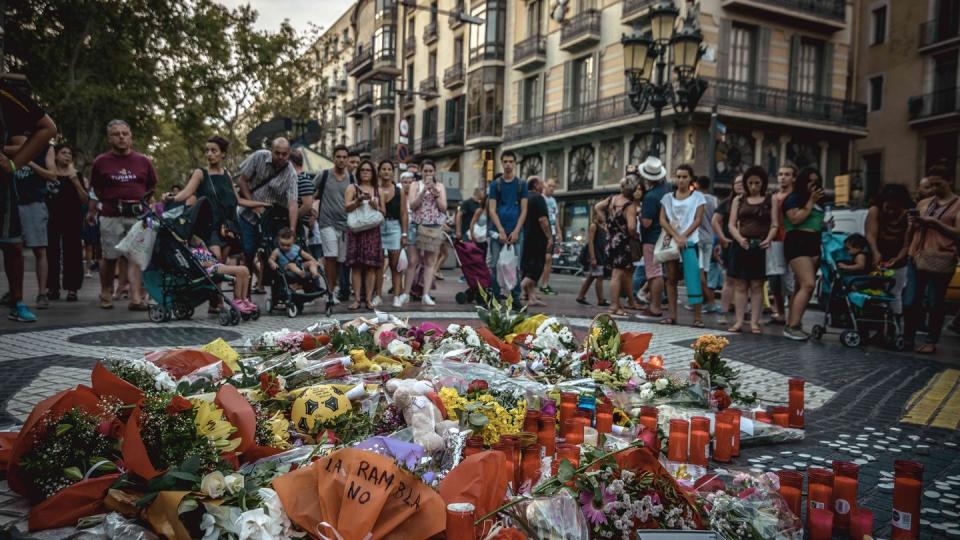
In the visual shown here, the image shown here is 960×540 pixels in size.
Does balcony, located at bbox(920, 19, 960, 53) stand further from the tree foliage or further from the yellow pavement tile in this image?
the yellow pavement tile

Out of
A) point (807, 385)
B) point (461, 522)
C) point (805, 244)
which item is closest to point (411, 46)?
point (805, 244)

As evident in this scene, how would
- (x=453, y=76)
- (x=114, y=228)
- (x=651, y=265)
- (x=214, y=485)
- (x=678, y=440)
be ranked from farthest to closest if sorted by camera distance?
(x=453, y=76)
(x=651, y=265)
(x=114, y=228)
(x=678, y=440)
(x=214, y=485)

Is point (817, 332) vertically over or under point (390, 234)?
under

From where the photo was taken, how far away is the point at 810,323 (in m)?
9.92

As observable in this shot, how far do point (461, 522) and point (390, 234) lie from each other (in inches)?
294

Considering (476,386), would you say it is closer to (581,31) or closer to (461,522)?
(461,522)

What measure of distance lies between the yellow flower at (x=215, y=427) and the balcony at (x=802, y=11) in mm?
27226

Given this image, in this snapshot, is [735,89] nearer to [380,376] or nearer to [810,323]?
[810,323]

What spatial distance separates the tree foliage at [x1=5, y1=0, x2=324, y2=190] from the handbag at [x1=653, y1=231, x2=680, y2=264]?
17183mm

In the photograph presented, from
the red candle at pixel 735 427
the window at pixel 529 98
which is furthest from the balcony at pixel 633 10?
the red candle at pixel 735 427

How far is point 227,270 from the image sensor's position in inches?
290

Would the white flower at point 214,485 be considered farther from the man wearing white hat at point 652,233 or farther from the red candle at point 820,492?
the man wearing white hat at point 652,233

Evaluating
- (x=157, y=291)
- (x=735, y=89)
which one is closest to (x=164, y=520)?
(x=157, y=291)

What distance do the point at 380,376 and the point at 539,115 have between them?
3123 centimetres
